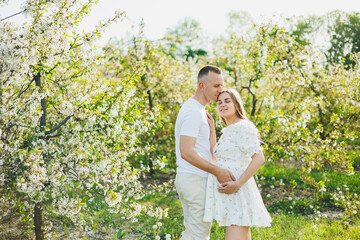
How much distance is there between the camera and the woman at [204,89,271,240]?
3.14 meters

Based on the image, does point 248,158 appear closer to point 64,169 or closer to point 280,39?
point 64,169

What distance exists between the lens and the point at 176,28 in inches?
1700

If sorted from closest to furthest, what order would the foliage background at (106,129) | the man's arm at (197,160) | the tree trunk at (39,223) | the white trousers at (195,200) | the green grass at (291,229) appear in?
the man's arm at (197,160), the white trousers at (195,200), the foliage background at (106,129), the tree trunk at (39,223), the green grass at (291,229)

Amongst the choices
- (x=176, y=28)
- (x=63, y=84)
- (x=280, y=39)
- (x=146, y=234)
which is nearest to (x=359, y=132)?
(x=280, y=39)

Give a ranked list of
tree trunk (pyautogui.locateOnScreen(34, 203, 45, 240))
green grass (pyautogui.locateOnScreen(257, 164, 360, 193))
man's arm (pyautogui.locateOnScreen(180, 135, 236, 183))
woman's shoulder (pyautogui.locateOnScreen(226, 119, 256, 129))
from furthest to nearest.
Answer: green grass (pyautogui.locateOnScreen(257, 164, 360, 193))
tree trunk (pyautogui.locateOnScreen(34, 203, 45, 240))
woman's shoulder (pyautogui.locateOnScreen(226, 119, 256, 129))
man's arm (pyautogui.locateOnScreen(180, 135, 236, 183))

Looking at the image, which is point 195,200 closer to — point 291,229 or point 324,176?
point 291,229

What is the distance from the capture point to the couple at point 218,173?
3.15 m

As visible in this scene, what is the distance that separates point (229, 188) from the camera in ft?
10.3

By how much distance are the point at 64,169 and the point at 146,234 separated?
2068mm

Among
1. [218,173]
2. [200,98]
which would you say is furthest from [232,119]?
[218,173]

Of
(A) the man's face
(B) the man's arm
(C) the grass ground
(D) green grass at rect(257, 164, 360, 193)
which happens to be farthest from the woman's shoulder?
(D) green grass at rect(257, 164, 360, 193)

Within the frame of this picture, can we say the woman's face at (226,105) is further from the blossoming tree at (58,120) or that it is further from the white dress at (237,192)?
the blossoming tree at (58,120)

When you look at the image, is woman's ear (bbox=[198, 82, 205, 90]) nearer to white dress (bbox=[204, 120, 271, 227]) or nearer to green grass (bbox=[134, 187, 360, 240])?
white dress (bbox=[204, 120, 271, 227])

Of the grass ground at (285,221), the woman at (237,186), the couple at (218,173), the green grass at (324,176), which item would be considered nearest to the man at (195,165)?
the couple at (218,173)
